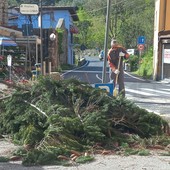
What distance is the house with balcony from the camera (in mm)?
28356

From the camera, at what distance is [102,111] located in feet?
25.8

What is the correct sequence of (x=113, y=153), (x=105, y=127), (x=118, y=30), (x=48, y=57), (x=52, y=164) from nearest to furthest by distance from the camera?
(x=52, y=164) < (x=113, y=153) < (x=105, y=127) < (x=48, y=57) < (x=118, y=30)

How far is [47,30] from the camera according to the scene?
124 ft

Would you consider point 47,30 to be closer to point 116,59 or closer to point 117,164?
point 116,59

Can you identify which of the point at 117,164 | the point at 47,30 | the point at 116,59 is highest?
the point at 47,30

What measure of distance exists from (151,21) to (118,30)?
12.9 meters

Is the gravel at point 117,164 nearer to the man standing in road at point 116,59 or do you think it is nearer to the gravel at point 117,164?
the gravel at point 117,164

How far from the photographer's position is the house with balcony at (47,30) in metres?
28.4

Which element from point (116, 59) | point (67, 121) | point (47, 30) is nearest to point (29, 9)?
point (116, 59)

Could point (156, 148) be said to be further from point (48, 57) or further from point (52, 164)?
point (48, 57)

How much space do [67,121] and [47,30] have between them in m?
31.2

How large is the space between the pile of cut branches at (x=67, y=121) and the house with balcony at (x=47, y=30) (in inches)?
467

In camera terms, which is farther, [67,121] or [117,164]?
[67,121]

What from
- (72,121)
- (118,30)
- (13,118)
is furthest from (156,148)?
(118,30)
